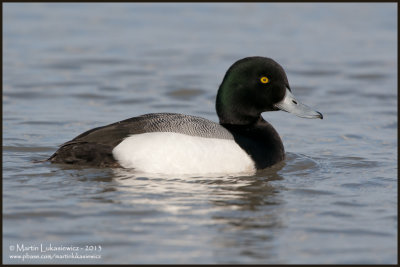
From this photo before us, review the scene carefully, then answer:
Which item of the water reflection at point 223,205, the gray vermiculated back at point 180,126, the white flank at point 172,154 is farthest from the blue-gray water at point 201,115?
the gray vermiculated back at point 180,126

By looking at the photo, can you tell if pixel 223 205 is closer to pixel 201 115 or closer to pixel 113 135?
pixel 113 135

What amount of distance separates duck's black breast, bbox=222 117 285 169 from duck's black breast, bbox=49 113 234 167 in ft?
0.52

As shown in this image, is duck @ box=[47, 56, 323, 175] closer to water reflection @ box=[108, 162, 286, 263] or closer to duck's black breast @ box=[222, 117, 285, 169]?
duck's black breast @ box=[222, 117, 285, 169]

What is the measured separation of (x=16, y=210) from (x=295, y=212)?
7.03ft

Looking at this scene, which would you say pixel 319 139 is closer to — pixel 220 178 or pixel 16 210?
pixel 220 178

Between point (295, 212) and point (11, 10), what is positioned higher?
point (11, 10)

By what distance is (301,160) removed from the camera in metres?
7.89

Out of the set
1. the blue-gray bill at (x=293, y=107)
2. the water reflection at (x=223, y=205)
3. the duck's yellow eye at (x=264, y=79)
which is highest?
the duck's yellow eye at (x=264, y=79)

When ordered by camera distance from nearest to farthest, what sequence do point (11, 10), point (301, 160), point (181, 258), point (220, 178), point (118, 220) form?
point (181, 258)
point (118, 220)
point (220, 178)
point (301, 160)
point (11, 10)

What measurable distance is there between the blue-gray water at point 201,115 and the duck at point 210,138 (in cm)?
14

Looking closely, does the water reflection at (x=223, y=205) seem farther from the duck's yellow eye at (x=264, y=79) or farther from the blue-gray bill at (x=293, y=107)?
the duck's yellow eye at (x=264, y=79)

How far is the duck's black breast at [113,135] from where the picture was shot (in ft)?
23.0

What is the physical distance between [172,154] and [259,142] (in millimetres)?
949

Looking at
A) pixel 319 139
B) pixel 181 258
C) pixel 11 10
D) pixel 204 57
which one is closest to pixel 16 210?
pixel 181 258
